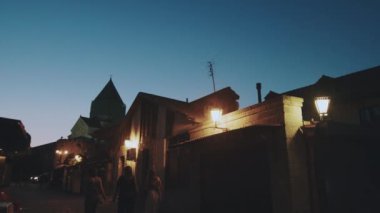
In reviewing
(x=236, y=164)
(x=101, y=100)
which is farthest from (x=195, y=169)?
(x=101, y=100)

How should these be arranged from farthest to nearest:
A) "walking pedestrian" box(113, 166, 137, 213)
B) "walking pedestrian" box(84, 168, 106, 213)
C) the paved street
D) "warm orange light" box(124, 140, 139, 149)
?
"warm orange light" box(124, 140, 139, 149) → the paved street → "walking pedestrian" box(113, 166, 137, 213) → "walking pedestrian" box(84, 168, 106, 213)

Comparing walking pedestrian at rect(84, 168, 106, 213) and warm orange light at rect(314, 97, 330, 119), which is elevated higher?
warm orange light at rect(314, 97, 330, 119)

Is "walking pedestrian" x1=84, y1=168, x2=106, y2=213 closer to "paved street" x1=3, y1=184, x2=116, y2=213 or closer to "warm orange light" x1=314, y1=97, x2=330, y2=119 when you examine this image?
"paved street" x1=3, y1=184, x2=116, y2=213

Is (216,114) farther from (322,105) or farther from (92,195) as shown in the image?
(92,195)

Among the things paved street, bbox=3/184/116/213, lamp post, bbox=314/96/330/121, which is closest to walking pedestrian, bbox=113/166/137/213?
paved street, bbox=3/184/116/213

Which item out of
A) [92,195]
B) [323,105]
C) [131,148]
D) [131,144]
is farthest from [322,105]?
[131,144]

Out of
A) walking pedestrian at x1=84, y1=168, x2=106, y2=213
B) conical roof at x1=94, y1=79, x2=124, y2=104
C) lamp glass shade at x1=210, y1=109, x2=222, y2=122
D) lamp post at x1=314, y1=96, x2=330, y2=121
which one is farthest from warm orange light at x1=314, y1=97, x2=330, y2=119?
conical roof at x1=94, y1=79, x2=124, y2=104

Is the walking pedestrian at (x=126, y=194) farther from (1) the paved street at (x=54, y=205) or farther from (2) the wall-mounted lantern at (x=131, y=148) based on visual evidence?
(2) the wall-mounted lantern at (x=131, y=148)

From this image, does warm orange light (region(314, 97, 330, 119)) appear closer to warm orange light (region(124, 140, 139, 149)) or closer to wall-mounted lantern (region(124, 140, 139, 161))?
wall-mounted lantern (region(124, 140, 139, 161))

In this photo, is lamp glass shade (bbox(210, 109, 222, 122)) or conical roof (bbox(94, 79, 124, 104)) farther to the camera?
conical roof (bbox(94, 79, 124, 104))

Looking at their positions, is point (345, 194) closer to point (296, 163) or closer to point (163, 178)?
point (296, 163)

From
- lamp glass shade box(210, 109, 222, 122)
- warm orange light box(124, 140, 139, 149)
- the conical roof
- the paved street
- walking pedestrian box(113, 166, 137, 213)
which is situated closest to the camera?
walking pedestrian box(113, 166, 137, 213)

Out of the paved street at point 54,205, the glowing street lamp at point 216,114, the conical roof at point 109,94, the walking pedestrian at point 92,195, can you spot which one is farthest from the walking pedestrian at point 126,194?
the conical roof at point 109,94

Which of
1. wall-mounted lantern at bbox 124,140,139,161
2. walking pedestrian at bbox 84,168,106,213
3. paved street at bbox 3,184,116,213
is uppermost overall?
wall-mounted lantern at bbox 124,140,139,161
